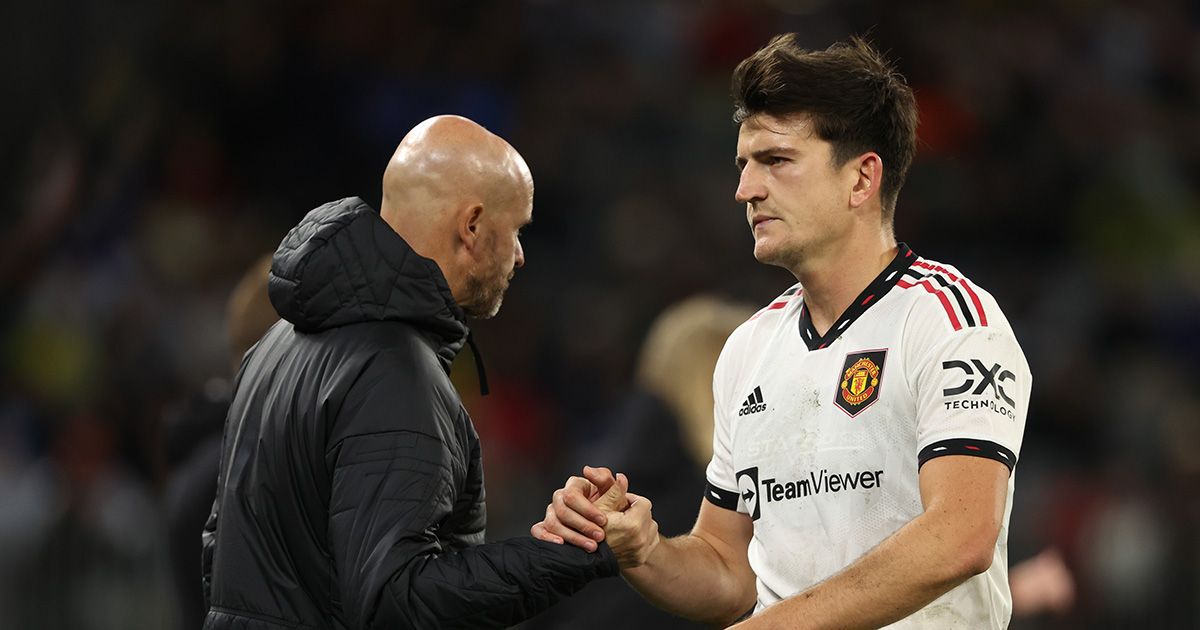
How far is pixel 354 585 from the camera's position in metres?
2.88

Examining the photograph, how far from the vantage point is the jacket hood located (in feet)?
10.4

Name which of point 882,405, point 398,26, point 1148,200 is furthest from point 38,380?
point 1148,200

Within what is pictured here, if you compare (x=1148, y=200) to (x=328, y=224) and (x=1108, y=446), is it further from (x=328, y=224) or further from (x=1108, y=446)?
(x=328, y=224)

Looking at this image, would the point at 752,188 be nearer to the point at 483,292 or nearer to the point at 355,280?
the point at 483,292

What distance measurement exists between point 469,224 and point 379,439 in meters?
0.67

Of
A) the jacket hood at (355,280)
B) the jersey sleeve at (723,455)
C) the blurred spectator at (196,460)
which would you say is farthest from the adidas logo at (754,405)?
the blurred spectator at (196,460)

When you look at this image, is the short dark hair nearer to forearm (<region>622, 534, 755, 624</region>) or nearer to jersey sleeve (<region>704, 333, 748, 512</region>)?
jersey sleeve (<region>704, 333, 748, 512</region>)

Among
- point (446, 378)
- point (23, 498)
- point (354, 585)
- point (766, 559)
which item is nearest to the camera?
point (354, 585)

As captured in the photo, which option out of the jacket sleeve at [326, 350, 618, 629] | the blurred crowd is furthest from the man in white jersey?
the blurred crowd

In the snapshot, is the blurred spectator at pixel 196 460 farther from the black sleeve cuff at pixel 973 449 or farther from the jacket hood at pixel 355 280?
the black sleeve cuff at pixel 973 449

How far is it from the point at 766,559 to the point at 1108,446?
5620mm

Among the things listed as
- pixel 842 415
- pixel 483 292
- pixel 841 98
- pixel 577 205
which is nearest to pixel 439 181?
pixel 483 292

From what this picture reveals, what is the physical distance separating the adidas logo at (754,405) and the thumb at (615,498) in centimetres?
36

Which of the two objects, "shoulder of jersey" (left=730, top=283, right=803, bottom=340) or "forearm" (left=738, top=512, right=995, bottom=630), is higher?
"shoulder of jersey" (left=730, top=283, right=803, bottom=340)
